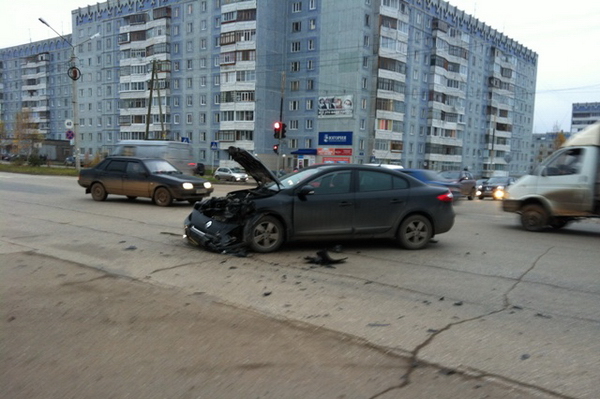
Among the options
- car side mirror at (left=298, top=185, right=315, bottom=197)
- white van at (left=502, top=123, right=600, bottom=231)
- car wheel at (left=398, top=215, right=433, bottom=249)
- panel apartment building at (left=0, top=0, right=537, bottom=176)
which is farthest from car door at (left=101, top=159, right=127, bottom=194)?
panel apartment building at (left=0, top=0, right=537, bottom=176)

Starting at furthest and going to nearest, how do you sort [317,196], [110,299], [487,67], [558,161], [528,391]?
[487,67] → [558,161] → [317,196] → [110,299] → [528,391]

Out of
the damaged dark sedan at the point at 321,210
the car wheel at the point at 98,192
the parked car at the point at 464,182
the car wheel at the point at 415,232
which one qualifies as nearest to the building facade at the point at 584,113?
the parked car at the point at 464,182

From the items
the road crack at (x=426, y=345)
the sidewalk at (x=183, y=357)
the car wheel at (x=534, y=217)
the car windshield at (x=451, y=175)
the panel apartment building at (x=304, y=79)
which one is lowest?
the sidewalk at (x=183, y=357)

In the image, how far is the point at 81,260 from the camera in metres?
6.99

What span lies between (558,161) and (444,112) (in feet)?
216

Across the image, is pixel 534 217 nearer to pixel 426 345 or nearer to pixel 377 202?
pixel 377 202

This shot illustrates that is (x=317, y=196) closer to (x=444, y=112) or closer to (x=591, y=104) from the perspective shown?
(x=444, y=112)

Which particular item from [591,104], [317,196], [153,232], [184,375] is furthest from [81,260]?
[591,104]

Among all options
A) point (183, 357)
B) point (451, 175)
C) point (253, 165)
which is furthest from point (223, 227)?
point (451, 175)

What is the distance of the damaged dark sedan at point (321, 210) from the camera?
761 cm

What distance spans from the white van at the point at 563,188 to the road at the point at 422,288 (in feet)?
2.80

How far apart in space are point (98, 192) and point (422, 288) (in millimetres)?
13205

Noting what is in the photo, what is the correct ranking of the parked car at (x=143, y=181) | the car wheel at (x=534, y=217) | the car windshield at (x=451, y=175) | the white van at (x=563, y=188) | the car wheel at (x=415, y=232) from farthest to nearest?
the car windshield at (x=451, y=175)
the parked car at (x=143, y=181)
the car wheel at (x=534, y=217)
the white van at (x=563, y=188)
the car wheel at (x=415, y=232)

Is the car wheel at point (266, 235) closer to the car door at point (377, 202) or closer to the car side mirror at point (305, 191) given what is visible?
the car side mirror at point (305, 191)
